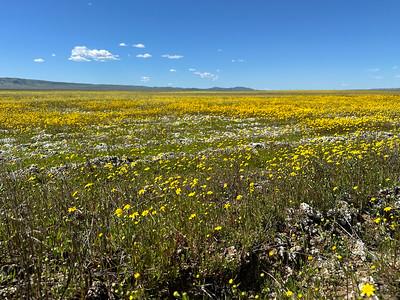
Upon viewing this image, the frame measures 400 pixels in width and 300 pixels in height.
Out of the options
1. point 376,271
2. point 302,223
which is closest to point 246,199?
point 302,223

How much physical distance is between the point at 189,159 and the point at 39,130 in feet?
52.9

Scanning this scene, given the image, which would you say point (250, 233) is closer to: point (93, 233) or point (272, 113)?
point (93, 233)

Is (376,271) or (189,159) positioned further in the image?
(189,159)

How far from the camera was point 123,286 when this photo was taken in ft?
14.4

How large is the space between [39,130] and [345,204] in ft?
76.0

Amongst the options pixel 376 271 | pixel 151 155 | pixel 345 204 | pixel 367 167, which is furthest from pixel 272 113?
pixel 376 271

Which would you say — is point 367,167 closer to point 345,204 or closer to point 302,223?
point 345,204

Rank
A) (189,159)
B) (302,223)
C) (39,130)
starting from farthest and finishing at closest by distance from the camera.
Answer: (39,130)
(189,159)
(302,223)

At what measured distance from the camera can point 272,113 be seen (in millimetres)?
31703

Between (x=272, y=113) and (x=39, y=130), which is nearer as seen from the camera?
(x=39, y=130)

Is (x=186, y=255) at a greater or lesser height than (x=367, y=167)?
lesser

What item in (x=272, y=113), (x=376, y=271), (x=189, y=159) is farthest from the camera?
(x=272, y=113)

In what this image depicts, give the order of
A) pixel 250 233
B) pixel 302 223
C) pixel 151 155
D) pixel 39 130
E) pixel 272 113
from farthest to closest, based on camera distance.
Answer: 1. pixel 272 113
2. pixel 39 130
3. pixel 151 155
4. pixel 302 223
5. pixel 250 233

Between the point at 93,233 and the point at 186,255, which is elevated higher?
the point at 93,233
